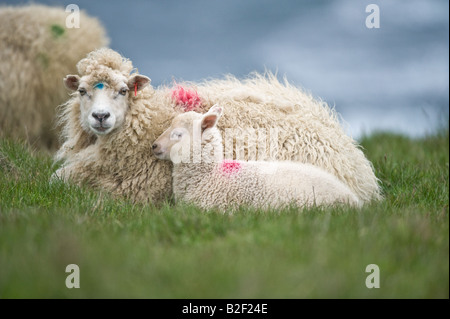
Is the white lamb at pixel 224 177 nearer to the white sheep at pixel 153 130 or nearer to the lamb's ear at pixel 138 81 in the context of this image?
the white sheep at pixel 153 130

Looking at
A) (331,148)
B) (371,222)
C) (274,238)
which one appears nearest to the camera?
(274,238)

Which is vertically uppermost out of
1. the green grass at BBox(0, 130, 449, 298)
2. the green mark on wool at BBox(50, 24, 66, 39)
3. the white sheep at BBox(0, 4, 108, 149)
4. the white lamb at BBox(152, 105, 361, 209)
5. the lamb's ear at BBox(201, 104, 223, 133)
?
the green mark on wool at BBox(50, 24, 66, 39)

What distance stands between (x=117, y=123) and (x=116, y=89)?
1.14ft

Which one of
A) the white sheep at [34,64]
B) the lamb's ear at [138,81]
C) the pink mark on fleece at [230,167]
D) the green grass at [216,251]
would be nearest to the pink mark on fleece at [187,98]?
the lamb's ear at [138,81]

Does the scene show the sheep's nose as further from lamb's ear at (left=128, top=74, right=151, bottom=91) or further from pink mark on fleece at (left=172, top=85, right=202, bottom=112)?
pink mark on fleece at (left=172, top=85, right=202, bottom=112)

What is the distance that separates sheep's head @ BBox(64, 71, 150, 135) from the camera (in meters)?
5.09

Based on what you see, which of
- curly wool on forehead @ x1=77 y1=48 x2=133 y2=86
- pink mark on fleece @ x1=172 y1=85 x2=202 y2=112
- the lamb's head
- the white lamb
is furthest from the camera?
pink mark on fleece @ x1=172 y1=85 x2=202 y2=112

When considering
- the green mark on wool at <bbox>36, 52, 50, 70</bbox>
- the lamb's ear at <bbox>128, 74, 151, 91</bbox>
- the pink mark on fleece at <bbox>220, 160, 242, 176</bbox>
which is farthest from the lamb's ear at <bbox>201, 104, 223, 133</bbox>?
the green mark on wool at <bbox>36, 52, 50, 70</bbox>

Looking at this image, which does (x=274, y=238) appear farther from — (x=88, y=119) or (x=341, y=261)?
(x=88, y=119)

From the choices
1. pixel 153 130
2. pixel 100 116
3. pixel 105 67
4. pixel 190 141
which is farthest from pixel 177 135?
pixel 105 67

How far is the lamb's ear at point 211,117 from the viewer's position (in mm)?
5027

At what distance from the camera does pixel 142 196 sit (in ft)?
17.9

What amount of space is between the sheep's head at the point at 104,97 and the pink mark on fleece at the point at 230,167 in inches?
46.3
